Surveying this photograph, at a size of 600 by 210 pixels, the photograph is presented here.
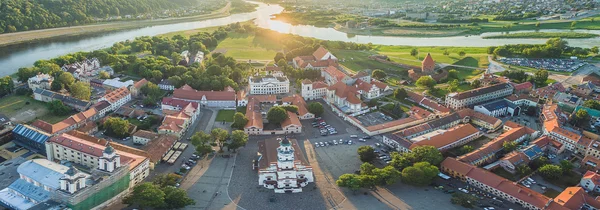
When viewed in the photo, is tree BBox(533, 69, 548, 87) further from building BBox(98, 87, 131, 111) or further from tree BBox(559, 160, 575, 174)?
building BBox(98, 87, 131, 111)

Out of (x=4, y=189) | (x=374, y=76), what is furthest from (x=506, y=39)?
(x=4, y=189)

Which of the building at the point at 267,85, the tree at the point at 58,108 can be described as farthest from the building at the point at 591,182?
the tree at the point at 58,108

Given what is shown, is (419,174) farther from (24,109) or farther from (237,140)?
(24,109)

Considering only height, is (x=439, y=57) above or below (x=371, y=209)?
above

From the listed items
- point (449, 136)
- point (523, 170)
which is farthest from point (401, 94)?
point (523, 170)

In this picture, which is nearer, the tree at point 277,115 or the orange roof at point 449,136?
the orange roof at point 449,136

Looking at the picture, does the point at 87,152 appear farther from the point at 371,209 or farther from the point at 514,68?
the point at 514,68

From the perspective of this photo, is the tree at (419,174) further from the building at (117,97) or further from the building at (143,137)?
the building at (117,97)
